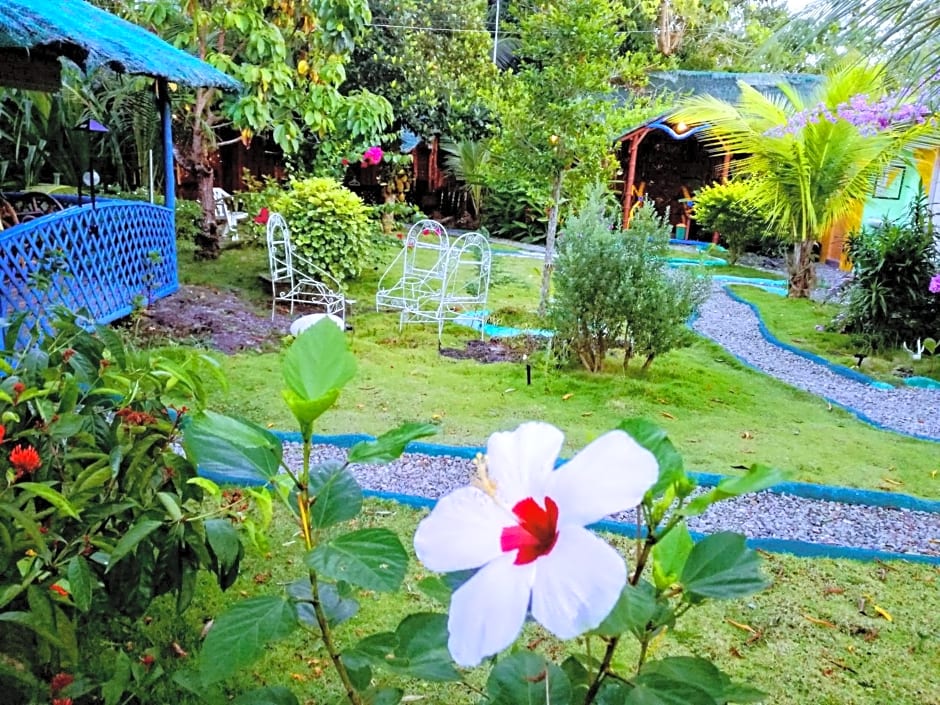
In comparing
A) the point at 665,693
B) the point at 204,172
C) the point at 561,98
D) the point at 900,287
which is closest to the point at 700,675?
the point at 665,693

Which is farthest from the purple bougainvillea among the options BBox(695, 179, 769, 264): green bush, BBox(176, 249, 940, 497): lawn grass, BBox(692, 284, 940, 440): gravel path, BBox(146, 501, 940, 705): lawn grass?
BBox(146, 501, 940, 705): lawn grass

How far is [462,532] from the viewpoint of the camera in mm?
552

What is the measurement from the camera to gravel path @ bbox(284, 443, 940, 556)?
298 centimetres

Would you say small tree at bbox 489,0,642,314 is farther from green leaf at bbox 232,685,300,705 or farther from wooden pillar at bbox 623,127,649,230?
wooden pillar at bbox 623,127,649,230

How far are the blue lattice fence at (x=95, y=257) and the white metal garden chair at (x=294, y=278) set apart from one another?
1.00 m

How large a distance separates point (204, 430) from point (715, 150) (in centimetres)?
1553

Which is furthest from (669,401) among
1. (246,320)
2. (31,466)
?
(31,466)

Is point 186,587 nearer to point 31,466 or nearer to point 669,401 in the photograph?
point 31,466

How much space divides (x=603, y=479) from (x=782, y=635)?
1.99 meters

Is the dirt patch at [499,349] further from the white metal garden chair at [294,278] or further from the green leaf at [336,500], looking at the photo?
the green leaf at [336,500]

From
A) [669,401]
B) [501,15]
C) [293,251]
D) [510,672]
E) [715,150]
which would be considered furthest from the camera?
[501,15]

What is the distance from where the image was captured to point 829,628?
224 cm

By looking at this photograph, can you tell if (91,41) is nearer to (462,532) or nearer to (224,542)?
(224,542)

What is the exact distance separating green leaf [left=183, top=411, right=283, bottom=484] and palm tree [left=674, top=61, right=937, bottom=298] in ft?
27.2
